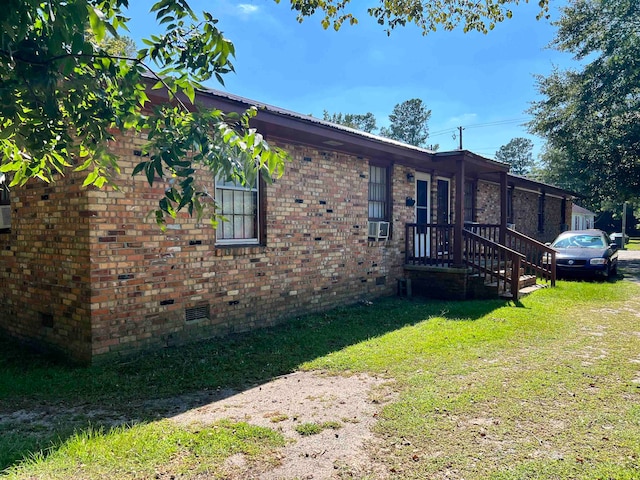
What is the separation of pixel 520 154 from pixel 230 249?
79.7m

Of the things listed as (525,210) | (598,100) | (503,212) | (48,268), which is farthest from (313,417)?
(598,100)

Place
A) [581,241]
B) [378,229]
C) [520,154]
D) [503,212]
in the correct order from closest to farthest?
1. [378,229]
2. [503,212]
3. [581,241]
4. [520,154]

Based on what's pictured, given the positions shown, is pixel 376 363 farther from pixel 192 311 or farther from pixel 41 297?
pixel 41 297

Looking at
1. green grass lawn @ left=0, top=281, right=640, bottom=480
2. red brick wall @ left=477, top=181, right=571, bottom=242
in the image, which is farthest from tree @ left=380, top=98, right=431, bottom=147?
green grass lawn @ left=0, top=281, right=640, bottom=480

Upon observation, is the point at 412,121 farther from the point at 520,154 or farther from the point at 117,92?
the point at 117,92

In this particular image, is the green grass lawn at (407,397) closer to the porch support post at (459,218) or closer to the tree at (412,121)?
the porch support post at (459,218)

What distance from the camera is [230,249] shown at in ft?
20.9

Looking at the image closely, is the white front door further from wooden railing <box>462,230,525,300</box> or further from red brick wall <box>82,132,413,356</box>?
wooden railing <box>462,230,525,300</box>

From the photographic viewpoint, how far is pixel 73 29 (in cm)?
163

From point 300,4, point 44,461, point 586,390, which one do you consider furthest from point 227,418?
point 300,4

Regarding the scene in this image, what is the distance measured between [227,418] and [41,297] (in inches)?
140

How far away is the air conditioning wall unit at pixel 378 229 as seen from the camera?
9.27 meters

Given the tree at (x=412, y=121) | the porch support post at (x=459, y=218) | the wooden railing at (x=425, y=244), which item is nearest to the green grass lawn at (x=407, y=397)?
the porch support post at (x=459, y=218)

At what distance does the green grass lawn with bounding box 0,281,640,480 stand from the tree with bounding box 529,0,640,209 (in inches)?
566
